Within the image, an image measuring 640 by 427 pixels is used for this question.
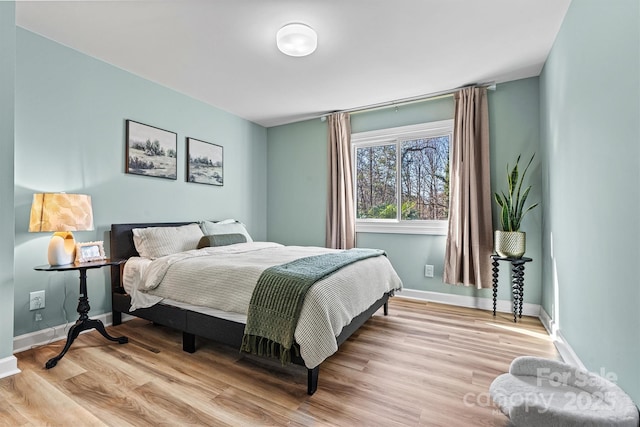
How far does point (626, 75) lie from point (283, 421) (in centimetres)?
229

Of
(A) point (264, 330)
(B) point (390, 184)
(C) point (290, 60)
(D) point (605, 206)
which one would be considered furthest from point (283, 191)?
(D) point (605, 206)

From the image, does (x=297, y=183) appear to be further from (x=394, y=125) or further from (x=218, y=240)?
(x=218, y=240)

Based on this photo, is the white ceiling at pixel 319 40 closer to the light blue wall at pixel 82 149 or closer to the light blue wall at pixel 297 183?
the light blue wall at pixel 82 149

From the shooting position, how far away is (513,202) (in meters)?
3.16

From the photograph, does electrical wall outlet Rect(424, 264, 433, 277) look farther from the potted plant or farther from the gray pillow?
the gray pillow

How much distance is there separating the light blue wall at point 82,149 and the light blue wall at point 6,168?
1.48 feet

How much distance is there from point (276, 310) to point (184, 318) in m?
0.91

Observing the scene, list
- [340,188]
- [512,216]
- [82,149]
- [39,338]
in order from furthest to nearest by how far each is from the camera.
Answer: [340,188] < [512,216] < [82,149] < [39,338]

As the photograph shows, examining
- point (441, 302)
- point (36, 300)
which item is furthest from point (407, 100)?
point (36, 300)

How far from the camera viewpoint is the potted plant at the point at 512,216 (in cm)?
283

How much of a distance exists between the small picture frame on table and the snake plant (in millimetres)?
3702

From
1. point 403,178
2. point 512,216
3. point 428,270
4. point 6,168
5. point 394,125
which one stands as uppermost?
point 394,125

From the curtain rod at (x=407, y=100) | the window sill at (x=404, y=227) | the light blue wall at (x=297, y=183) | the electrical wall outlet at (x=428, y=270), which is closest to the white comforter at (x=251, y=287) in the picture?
the electrical wall outlet at (x=428, y=270)

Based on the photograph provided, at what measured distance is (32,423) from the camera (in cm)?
147
